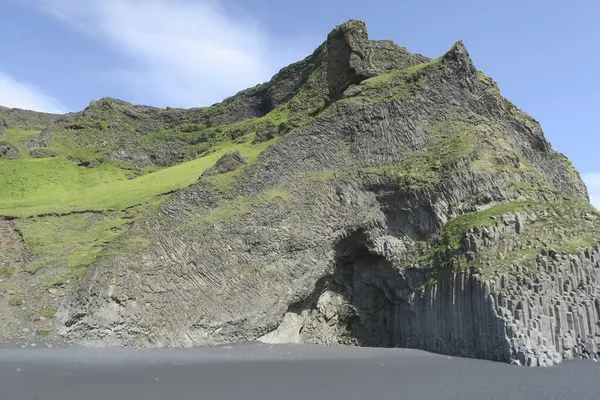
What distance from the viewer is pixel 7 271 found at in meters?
32.1

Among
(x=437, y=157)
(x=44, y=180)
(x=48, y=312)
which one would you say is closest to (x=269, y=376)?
(x=48, y=312)

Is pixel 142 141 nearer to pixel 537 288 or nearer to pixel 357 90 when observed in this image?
pixel 357 90

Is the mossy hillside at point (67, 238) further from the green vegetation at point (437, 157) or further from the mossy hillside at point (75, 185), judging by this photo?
the green vegetation at point (437, 157)

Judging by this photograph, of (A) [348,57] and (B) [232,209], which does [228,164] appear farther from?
(A) [348,57]

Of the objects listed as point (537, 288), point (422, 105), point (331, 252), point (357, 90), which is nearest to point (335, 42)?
point (357, 90)

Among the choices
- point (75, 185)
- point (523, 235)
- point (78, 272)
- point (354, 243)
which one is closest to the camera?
point (523, 235)

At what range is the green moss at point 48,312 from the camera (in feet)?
95.7

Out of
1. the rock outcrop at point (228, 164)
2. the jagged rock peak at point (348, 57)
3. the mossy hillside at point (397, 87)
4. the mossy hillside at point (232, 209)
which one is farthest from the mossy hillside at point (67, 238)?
the jagged rock peak at point (348, 57)

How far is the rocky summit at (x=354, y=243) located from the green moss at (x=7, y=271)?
13cm

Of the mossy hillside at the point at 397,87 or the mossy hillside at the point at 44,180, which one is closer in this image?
the mossy hillside at the point at 397,87

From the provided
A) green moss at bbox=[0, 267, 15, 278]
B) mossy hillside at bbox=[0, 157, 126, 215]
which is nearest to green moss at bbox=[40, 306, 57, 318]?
green moss at bbox=[0, 267, 15, 278]

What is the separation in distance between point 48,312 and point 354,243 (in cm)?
2146

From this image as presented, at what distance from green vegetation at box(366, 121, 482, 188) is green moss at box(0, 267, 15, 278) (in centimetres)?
2644

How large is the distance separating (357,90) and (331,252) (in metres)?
17.7
